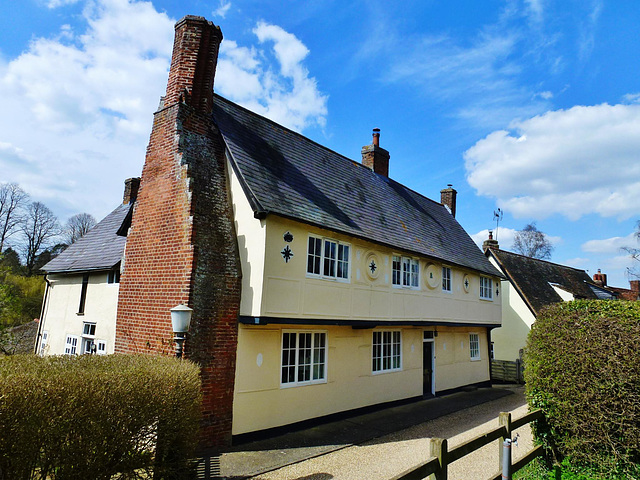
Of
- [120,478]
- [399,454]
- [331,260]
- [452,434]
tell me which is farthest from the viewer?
[331,260]

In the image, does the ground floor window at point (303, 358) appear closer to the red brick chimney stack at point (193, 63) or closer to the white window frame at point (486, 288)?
the red brick chimney stack at point (193, 63)

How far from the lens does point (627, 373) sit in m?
6.11

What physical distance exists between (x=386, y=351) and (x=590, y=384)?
8.14 m

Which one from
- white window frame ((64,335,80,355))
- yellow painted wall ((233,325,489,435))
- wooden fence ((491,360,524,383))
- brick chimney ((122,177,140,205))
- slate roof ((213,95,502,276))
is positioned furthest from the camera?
wooden fence ((491,360,524,383))

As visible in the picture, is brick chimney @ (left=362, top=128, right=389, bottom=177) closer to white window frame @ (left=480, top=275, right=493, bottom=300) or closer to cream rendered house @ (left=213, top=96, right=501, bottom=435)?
cream rendered house @ (left=213, top=96, right=501, bottom=435)

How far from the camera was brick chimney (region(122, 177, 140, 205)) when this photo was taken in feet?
66.5

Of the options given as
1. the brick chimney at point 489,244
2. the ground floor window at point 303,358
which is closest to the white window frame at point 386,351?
the ground floor window at point 303,358

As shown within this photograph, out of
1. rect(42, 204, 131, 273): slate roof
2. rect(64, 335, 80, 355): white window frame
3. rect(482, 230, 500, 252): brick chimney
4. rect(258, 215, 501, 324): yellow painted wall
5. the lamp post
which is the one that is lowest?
rect(64, 335, 80, 355): white window frame

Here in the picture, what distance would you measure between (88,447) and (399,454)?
6558mm

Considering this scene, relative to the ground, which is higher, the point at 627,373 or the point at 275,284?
the point at 275,284

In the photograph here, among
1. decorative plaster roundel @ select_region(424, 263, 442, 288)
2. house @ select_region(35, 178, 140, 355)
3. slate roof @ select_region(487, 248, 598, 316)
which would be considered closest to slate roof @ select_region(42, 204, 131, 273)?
house @ select_region(35, 178, 140, 355)

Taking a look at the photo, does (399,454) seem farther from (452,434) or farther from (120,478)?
(120,478)

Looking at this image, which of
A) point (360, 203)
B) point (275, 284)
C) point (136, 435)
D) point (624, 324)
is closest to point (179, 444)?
point (136, 435)

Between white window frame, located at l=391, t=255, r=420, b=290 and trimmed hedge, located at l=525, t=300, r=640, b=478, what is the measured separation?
262 inches
